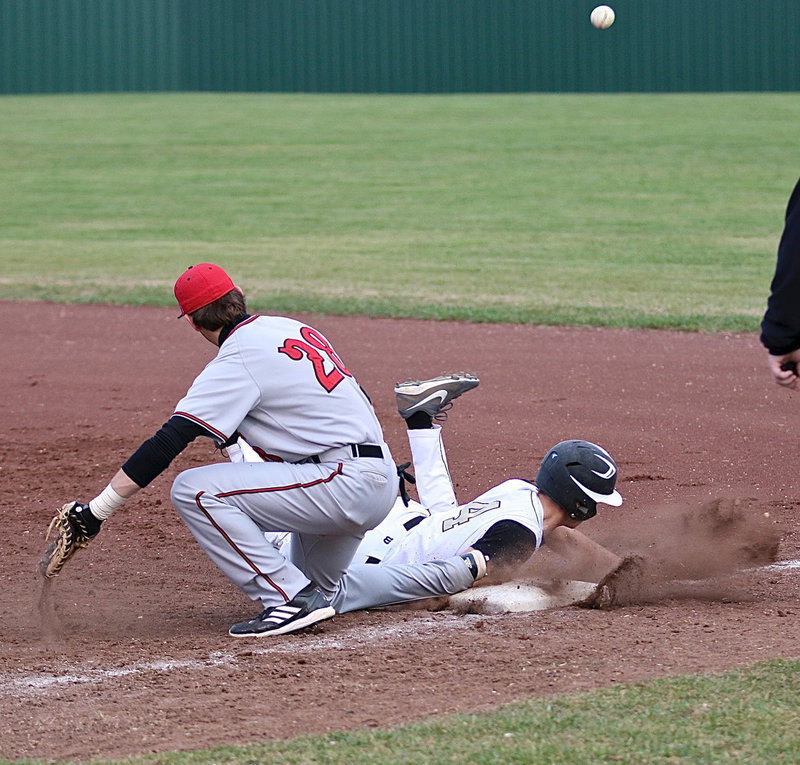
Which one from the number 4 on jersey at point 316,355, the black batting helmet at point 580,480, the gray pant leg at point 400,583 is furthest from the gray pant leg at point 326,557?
the black batting helmet at point 580,480

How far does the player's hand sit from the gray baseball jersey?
64.7 inches

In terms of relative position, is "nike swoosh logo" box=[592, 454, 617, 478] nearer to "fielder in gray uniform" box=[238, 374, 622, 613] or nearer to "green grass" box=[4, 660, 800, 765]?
"fielder in gray uniform" box=[238, 374, 622, 613]

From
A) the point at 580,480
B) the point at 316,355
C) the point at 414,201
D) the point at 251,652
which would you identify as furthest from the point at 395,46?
the point at 251,652

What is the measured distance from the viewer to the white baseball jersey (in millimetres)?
4629

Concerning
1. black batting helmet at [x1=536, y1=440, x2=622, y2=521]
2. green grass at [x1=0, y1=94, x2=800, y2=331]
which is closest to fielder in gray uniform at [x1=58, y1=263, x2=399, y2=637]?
black batting helmet at [x1=536, y1=440, x2=622, y2=521]

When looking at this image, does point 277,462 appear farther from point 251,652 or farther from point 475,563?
point 475,563

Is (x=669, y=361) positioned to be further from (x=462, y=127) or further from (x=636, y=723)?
(x=462, y=127)

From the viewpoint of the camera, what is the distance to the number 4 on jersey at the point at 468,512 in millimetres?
5250

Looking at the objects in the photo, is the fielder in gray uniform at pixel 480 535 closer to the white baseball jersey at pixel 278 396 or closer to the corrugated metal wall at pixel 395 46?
the white baseball jersey at pixel 278 396

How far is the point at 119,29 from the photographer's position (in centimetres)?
3262

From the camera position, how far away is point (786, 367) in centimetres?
386

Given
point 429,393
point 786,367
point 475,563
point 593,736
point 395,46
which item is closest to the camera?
point 593,736

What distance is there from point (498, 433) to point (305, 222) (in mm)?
12973

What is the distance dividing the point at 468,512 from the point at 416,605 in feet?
1.58
